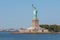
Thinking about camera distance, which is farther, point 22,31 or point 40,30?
point 22,31

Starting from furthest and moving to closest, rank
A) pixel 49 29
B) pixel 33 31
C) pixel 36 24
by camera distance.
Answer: pixel 49 29 < pixel 33 31 < pixel 36 24

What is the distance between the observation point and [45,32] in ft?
272

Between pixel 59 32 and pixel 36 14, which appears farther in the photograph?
pixel 59 32

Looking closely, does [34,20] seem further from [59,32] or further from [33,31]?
[59,32]

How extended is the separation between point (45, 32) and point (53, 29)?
885 cm

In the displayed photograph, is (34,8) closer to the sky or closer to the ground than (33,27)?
closer to the sky

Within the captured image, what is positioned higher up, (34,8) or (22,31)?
(34,8)

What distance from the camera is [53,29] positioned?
91188 millimetres

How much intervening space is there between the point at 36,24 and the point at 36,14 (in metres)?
3.34

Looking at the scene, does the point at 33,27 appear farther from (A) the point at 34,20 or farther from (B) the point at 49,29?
(B) the point at 49,29

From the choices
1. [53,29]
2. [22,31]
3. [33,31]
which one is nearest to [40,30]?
[33,31]

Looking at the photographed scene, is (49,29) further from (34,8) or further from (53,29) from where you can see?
(34,8)

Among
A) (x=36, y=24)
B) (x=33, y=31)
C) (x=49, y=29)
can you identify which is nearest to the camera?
(x=36, y=24)

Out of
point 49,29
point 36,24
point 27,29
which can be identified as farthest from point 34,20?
point 49,29
